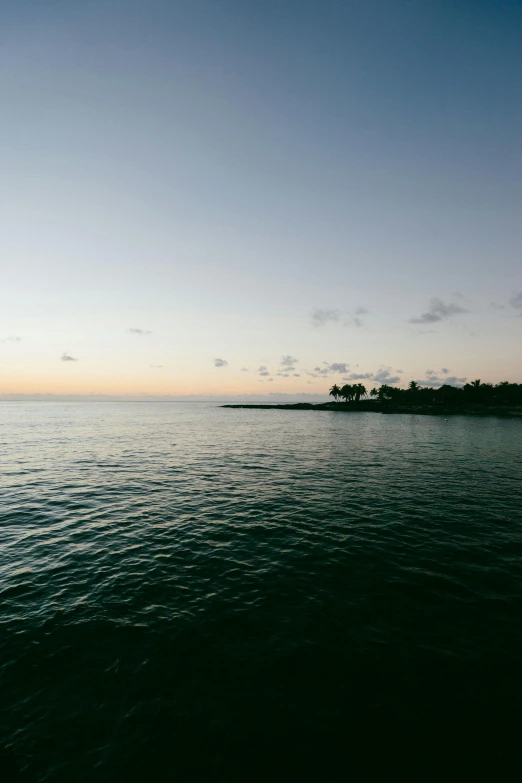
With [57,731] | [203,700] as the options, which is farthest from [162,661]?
[57,731]

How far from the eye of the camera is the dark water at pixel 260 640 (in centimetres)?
892

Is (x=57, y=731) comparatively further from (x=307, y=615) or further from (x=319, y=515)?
(x=319, y=515)

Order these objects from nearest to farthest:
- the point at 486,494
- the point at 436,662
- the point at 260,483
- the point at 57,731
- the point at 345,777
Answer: the point at 345,777 < the point at 57,731 < the point at 436,662 < the point at 486,494 < the point at 260,483

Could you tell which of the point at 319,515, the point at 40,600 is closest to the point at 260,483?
the point at 319,515

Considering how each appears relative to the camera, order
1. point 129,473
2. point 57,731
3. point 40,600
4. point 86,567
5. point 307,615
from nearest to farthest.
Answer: point 57,731 → point 307,615 → point 40,600 → point 86,567 → point 129,473

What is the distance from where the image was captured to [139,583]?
1666 centimetres

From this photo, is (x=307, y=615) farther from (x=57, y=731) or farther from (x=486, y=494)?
(x=486, y=494)

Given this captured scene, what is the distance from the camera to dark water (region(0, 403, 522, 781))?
8922mm

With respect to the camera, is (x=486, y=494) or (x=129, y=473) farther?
(x=129, y=473)

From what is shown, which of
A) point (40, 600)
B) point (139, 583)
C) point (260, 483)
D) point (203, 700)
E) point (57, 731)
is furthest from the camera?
point (260, 483)

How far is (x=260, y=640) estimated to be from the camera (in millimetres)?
12789

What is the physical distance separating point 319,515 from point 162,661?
1695cm

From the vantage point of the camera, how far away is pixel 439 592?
15953 mm

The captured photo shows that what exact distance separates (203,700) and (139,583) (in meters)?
7.64
